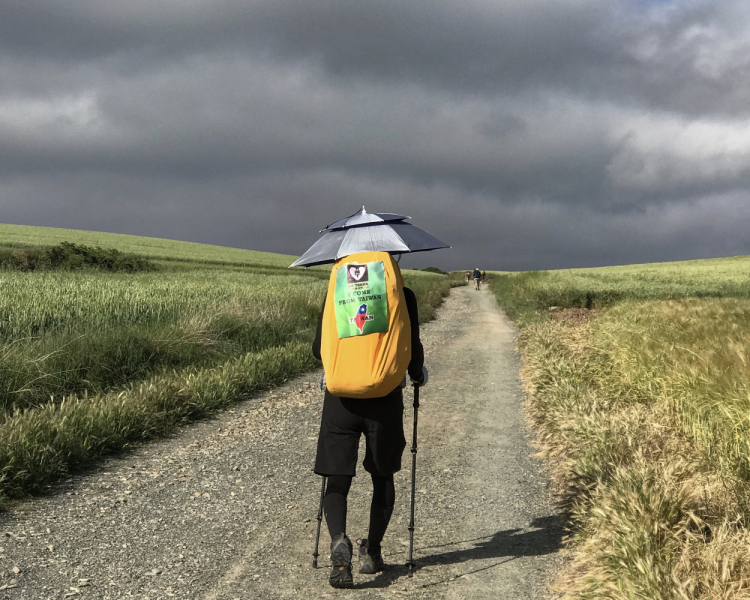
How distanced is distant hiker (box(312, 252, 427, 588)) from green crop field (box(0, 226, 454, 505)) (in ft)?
9.26

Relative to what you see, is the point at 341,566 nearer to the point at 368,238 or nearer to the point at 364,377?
the point at 364,377

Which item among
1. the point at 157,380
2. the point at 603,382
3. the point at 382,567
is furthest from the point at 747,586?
the point at 157,380

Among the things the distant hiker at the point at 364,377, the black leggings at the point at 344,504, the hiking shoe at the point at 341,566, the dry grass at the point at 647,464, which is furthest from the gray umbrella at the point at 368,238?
the dry grass at the point at 647,464

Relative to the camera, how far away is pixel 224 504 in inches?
195

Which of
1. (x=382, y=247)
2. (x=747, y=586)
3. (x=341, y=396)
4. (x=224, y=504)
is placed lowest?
(x=224, y=504)

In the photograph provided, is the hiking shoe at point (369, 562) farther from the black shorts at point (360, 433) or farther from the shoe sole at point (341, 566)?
the black shorts at point (360, 433)

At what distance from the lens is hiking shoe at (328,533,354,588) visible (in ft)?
11.6

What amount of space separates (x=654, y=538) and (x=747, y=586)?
57 cm

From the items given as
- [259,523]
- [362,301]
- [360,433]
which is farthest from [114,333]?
[362,301]

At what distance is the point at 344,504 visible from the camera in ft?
12.0

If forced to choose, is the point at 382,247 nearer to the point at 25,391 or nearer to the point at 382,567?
the point at 382,567

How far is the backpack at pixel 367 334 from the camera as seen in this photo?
333 centimetres

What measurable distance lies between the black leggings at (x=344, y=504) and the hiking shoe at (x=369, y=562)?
119 millimetres

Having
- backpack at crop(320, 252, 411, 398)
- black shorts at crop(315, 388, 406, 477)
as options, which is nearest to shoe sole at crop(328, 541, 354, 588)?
black shorts at crop(315, 388, 406, 477)
